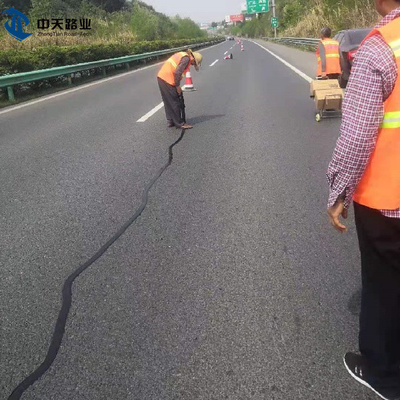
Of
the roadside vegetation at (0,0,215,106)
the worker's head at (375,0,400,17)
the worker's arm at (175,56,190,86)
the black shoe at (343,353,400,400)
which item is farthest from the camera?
the roadside vegetation at (0,0,215,106)

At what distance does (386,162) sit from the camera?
5.14ft

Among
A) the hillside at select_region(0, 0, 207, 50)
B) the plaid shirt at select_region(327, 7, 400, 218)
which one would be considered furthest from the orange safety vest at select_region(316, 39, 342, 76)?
the hillside at select_region(0, 0, 207, 50)

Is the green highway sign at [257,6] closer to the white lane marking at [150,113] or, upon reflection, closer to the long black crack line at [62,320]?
the white lane marking at [150,113]

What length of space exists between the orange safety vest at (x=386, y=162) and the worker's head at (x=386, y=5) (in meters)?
0.14

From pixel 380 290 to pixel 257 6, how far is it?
69.1 meters

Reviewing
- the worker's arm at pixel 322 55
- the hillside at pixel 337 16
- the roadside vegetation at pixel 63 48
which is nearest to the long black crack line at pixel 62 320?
the worker's arm at pixel 322 55

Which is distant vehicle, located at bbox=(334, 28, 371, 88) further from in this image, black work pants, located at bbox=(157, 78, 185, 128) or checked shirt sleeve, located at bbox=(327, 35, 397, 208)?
checked shirt sleeve, located at bbox=(327, 35, 397, 208)

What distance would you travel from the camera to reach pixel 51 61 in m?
15.1

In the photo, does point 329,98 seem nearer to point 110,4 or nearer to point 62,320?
point 62,320

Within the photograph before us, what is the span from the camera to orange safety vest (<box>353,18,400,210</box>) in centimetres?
148

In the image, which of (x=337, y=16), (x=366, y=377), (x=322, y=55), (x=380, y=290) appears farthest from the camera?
(x=337, y=16)

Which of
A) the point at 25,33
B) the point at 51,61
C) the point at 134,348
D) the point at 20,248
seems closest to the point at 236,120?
the point at 20,248

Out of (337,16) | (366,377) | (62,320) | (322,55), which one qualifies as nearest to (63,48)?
(322,55)

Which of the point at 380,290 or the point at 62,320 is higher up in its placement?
the point at 380,290
